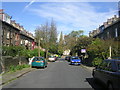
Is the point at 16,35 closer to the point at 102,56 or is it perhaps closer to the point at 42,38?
the point at 42,38

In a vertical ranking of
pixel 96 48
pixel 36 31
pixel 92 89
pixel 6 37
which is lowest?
pixel 92 89

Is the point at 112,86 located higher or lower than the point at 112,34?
lower

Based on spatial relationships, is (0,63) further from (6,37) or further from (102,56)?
(6,37)

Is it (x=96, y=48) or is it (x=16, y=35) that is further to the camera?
(x=16, y=35)

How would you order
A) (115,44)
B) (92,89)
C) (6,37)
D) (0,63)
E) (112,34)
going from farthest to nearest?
(112,34) < (6,37) < (115,44) < (0,63) < (92,89)

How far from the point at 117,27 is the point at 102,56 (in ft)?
46.0

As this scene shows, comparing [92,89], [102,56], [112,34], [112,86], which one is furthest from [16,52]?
[112,34]

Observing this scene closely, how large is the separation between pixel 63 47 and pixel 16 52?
8565 cm

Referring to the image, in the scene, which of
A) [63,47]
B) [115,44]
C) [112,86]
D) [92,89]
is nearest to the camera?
[112,86]

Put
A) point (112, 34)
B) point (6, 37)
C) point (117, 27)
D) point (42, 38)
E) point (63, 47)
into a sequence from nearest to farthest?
1. point (6, 37)
2. point (117, 27)
3. point (112, 34)
4. point (42, 38)
5. point (63, 47)

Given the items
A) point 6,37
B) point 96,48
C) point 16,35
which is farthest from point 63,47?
point 96,48

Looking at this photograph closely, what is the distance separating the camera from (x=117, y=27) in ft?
120

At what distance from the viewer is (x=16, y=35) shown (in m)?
41.4

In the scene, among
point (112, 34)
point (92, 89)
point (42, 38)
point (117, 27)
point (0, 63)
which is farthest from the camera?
point (42, 38)
